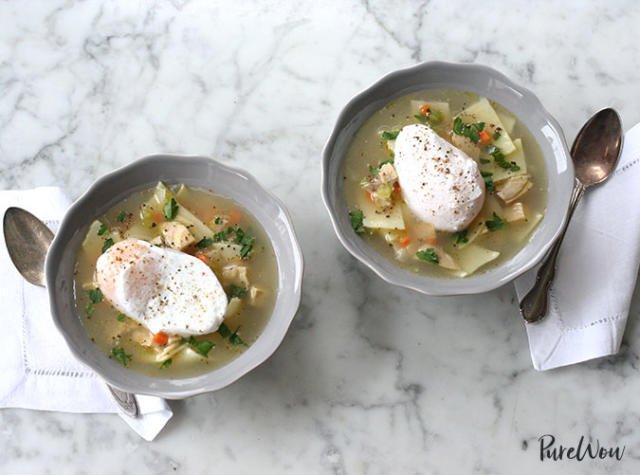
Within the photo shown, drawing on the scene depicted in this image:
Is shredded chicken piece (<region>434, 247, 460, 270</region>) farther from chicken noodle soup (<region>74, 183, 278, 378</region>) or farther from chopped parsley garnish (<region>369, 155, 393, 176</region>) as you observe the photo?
chicken noodle soup (<region>74, 183, 278, 378</region>)

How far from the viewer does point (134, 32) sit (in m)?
4.05

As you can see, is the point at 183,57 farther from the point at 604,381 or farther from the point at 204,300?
the point at 604,381

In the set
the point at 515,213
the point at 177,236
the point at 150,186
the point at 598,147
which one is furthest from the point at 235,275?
the point at 598,147

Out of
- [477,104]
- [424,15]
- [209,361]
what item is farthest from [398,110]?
[209,361]

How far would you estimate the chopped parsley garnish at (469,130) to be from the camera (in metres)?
3.58

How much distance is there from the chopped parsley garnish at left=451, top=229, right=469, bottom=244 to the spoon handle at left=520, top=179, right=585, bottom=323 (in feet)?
1.34

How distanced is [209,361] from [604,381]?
1.89 m

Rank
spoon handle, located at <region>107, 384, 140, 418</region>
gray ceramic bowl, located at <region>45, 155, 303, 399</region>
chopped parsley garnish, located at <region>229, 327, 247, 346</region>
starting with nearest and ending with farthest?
gray ceramic bowl, located at <region>45, 155, 303, 399</region> < chopped parsley garnish, located at <region>229, 327, 247, 346</region> < spoon handle, located at <region>107, 384, 140, 418</region>

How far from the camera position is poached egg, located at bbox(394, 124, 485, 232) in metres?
3.42

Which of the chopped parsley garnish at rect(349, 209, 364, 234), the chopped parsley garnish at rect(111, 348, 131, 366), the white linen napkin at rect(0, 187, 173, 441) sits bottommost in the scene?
the white linen napkin at rect(0, 187, 173, 441)

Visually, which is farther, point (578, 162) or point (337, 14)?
point (337, 14)

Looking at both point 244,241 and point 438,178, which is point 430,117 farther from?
point 244,241

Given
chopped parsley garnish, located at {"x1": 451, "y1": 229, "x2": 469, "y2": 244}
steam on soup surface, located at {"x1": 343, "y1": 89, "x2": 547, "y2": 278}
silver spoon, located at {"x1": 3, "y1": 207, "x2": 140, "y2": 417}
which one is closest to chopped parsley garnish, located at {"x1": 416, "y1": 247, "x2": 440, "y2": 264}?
steam on soup surface, located at {"x1": 343, "y1": 89, "x2": 547, "y2": 278}

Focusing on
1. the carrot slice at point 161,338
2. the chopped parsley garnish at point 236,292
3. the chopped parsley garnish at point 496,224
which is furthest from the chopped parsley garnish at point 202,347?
the chopped parsley garnish at point 496,224
